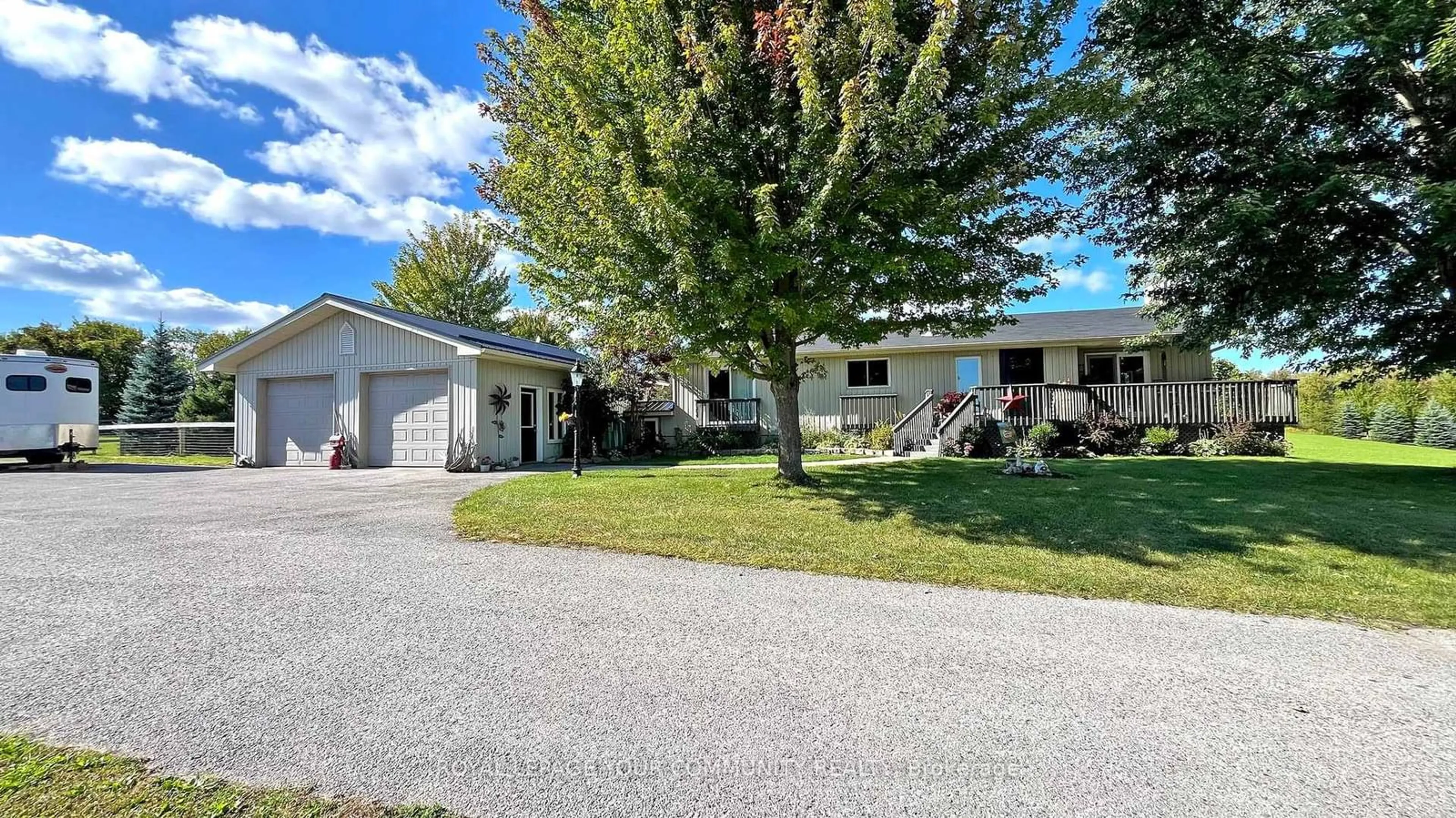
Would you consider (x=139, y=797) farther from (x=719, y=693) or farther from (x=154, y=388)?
(x=154, y=388)

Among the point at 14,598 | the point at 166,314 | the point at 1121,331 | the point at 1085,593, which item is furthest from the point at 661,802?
the point at 166,314

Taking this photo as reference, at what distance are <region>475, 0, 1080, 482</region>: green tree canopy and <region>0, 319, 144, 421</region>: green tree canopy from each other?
140ft

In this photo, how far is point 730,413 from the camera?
59.2 ft

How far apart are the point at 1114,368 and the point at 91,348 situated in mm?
53535

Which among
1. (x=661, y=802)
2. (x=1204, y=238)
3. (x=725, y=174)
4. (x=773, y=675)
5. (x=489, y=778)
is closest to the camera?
(x=661, y=802)

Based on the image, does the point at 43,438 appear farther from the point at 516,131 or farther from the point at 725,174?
the point at 725,174

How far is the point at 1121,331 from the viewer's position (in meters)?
16.8

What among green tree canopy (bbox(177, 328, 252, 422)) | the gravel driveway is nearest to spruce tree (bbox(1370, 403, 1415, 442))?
the gravel driveway

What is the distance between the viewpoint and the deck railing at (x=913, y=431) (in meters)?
14.7

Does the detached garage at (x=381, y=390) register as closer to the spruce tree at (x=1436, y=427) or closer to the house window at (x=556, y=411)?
the house window at (x=556, y=411)

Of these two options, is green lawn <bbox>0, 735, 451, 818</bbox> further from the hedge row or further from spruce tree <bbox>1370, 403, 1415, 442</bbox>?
spruce tree <bbox>1370, 403, 1415, 442</bbox>

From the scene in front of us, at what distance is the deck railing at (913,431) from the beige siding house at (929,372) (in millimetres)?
2313

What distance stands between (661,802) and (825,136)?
20.9 ft

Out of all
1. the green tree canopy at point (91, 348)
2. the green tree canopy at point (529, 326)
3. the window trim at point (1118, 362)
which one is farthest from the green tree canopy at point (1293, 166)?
the green tree canopy at point (91, 348)
